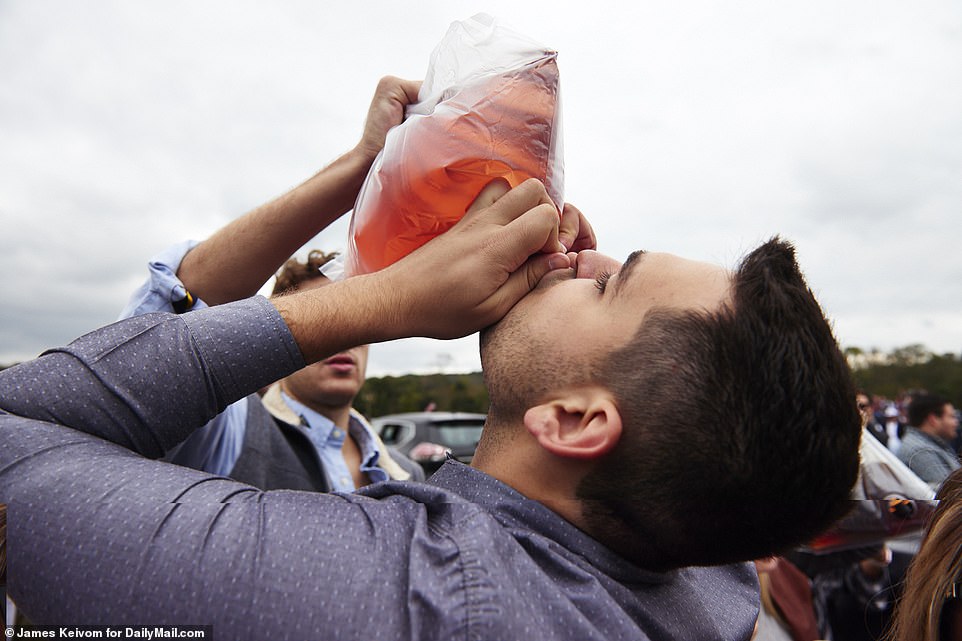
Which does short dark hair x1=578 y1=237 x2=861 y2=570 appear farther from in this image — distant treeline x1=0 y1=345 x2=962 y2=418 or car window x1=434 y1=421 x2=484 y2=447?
distant treeline x1=0 y1=345 x2=962 y2=418

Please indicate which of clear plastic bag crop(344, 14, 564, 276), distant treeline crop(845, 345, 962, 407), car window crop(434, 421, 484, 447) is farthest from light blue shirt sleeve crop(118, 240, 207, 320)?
distant treeline crop(845, 345, 962, 407)

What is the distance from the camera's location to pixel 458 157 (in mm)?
1375

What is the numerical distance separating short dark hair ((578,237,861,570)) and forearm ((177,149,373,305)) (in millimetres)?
1040

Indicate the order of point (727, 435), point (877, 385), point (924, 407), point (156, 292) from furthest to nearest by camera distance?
point (877, 385) → point (924, 407) → point (156, 292) → point (727, 435)

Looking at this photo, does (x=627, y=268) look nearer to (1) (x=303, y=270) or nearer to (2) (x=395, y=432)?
(1) (x=303, y=270)

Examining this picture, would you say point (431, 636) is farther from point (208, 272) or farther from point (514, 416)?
point (208, 272)

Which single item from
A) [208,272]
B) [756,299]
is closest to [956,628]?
[756,299]

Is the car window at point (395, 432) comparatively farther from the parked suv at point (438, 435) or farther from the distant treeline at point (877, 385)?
the distant treeline at point (877, 385)

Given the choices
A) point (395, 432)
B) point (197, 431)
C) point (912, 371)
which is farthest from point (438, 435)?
point (912, 371)

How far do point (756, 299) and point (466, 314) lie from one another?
1.91 feet

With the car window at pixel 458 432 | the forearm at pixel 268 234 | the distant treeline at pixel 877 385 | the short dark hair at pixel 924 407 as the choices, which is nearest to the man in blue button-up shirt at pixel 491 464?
the forearm at pixel 268 234

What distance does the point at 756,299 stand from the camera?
1239 millimetres

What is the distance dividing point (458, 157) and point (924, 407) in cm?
809

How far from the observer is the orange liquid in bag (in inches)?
55.1
